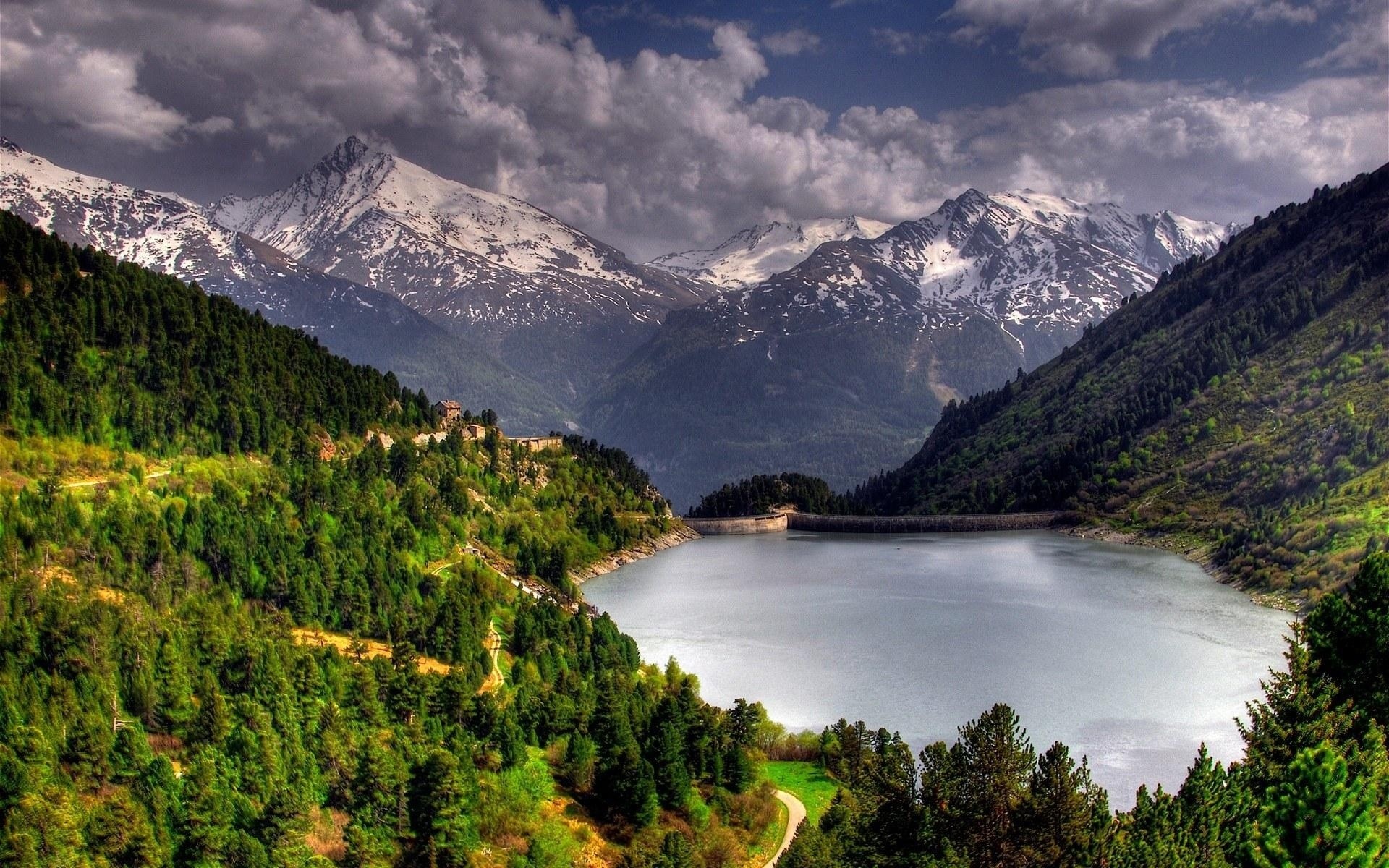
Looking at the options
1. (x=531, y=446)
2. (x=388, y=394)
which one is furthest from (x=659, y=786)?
(x=531, y=446)

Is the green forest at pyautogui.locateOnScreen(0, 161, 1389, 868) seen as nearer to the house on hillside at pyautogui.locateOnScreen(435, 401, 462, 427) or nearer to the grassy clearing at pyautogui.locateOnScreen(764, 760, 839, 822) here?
the grassy clearing at pyautogui.locateOnScreen(764, 760, 839, 822)

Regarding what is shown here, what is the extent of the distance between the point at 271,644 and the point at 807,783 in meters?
33.9

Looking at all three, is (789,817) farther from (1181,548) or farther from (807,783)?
(1181,548)

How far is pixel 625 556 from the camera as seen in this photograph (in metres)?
172

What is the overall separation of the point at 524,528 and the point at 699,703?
74549mm

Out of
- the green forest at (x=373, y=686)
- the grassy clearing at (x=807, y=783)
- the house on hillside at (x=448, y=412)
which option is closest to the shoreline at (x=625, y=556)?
the green forest at (x=373, y=686)

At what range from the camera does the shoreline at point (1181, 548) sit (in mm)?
113562

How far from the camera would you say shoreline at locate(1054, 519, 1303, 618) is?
4471 inches

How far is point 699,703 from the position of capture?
75.0 metres

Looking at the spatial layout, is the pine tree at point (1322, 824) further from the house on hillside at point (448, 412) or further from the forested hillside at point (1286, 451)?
the house on hillside at point (448, 412)

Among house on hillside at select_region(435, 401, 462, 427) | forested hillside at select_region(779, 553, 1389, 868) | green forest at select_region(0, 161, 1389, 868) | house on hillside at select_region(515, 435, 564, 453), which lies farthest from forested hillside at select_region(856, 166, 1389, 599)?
house on hillside at select_region(435, 401, 462, 427)

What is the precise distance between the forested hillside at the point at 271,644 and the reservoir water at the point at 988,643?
11119 mm

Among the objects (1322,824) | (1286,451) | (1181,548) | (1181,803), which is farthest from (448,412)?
(1322,824)

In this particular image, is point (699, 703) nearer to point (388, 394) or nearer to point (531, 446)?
point (388, 394)
